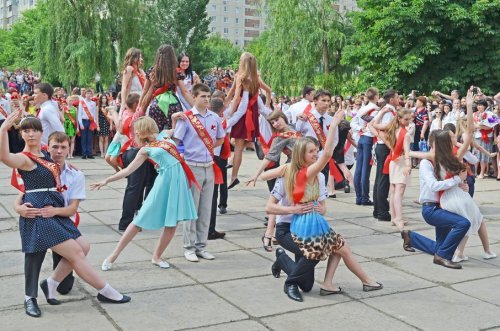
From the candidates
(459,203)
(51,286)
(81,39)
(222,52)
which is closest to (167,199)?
(51,286)

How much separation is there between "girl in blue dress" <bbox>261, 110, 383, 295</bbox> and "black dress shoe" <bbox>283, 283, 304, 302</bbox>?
24cm

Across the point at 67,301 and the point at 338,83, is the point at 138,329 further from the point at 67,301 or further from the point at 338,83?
the point at 338,83

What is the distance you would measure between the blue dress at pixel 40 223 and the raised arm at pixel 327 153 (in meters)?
2.00

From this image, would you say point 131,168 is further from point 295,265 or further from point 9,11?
point 9,11

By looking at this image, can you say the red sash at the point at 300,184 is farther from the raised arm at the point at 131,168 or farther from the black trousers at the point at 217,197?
the black trousers at the point at 217,197

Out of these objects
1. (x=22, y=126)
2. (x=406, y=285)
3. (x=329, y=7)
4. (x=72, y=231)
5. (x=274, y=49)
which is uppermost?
(x=329, y=7)

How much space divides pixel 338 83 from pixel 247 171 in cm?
2080

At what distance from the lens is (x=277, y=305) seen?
4.97 meters

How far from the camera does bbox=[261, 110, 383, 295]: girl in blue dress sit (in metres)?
5.01

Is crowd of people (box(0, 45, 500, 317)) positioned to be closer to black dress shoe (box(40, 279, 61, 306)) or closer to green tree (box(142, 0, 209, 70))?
black dress shoe (box(40, 279, 61, 306))

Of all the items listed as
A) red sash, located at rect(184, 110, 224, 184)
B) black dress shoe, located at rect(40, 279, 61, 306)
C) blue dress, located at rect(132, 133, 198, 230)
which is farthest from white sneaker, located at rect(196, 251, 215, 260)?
black dress shoe, located at rect(40, 279, 61, 306)

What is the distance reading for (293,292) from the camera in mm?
5141

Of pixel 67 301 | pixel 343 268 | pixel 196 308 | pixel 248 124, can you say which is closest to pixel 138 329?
pixel 196 308

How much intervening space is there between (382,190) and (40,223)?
516 centimetres
